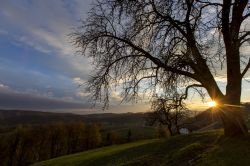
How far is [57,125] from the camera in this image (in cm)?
12531

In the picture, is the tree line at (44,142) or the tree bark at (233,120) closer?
the tree bark at (233,120)

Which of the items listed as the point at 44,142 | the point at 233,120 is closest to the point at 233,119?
the point at 233,120

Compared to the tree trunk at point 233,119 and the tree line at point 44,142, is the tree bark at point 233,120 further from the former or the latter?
the tree line at point 44,142

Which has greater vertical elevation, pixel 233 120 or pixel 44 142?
pixel 233 120

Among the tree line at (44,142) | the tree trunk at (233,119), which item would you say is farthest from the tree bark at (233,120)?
the tree line at (44,142)

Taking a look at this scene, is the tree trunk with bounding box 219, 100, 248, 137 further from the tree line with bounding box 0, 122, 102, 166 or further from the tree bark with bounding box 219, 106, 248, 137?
the tree line with bounding box 0, 122, 102, 166

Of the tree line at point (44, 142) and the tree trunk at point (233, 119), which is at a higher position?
the tree trunk at point (233, 119)

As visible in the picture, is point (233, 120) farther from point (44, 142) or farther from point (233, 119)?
point (44, 142)

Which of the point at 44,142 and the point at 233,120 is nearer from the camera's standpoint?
the point at 233,120

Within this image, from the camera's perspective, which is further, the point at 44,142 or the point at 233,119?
the point at 44,142

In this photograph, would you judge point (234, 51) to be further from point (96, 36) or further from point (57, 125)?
point (57, 125)

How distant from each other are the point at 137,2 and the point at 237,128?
948 cm

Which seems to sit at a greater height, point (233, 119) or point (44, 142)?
point (233, 119)

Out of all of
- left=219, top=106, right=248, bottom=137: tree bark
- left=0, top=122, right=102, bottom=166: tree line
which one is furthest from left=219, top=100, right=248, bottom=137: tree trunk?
left=0, top=122, right=102, bottom=166: tree line
